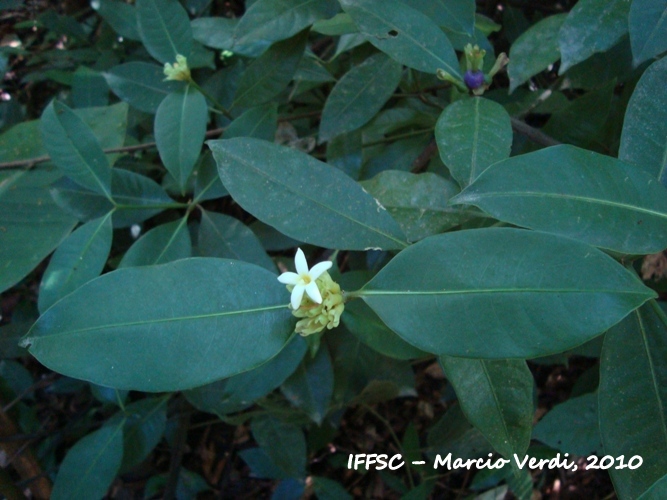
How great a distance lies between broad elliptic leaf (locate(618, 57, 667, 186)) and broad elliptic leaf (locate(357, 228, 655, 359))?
0.34 metres

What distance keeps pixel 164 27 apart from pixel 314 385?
3.34 feet

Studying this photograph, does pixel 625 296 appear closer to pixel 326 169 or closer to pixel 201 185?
pixel 326 169

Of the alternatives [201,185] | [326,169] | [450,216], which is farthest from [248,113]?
[450,216]

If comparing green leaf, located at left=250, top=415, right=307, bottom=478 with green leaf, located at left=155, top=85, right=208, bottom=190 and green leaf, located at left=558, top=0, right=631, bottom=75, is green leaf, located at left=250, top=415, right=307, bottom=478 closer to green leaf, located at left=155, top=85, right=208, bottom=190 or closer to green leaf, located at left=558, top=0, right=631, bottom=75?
green leaf, located at left=155, top=85, right=208, bottom=190

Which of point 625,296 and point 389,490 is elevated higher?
point 625,296

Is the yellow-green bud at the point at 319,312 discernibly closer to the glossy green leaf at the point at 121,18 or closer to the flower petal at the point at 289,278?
the flower petal at the point at 289,278

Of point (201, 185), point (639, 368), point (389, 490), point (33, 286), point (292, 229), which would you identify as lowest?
point (389, 490)

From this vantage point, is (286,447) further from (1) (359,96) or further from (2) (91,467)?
(1) (359,96)

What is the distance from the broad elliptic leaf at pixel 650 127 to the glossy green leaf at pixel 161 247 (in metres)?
0.90

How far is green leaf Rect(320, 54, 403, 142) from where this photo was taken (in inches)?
51.7

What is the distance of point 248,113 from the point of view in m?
1.26

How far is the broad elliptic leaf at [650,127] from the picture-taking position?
2.92 feet

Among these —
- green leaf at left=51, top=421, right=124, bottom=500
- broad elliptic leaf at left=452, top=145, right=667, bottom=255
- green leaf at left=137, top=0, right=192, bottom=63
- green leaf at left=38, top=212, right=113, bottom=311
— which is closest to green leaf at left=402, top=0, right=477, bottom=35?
broad elliptic leaf at left=452, top=145, right=667, bottom=255

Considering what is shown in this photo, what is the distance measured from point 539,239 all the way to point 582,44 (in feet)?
1.92
